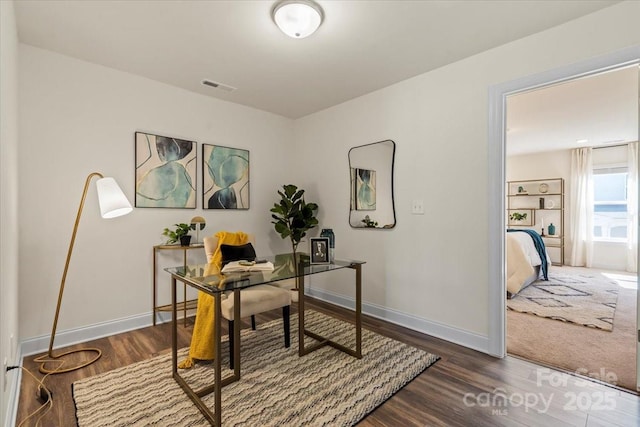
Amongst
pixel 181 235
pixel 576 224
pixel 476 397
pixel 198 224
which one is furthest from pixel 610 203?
pixel 181 235

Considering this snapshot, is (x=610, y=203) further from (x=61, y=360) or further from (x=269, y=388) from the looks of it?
(x=61, y=360)

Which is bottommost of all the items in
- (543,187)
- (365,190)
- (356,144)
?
(365,190)

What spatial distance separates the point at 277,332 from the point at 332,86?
2553mm

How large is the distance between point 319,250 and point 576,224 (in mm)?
6663

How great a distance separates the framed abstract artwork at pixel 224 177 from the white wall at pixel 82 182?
0.13 m

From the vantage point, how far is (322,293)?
12.7ft

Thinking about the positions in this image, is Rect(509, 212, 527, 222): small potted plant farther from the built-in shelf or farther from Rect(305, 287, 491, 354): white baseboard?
Rect(305, 287, 491, 354): white baseboard

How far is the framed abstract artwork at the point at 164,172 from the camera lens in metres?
2.89

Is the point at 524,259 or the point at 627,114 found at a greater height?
the point at 627,114

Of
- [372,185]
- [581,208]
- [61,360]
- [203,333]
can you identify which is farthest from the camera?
[581,208]

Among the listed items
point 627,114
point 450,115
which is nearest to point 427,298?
point 450,115

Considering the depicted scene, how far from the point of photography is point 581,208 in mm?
6172

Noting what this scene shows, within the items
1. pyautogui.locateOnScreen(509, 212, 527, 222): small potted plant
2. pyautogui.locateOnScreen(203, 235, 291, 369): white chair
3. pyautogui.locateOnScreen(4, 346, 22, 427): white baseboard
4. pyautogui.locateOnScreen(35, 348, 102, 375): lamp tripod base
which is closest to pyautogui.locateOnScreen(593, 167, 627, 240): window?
pyautogui.locateOnScreen(509, 212, 527, 222): small potted plant

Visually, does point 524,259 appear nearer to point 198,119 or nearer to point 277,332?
point 277,332
